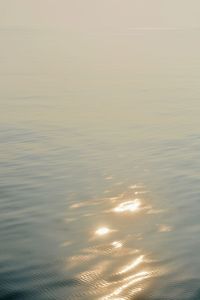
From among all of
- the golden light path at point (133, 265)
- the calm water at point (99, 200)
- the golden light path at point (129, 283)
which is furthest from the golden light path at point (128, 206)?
the golden light path at point (129, 283)

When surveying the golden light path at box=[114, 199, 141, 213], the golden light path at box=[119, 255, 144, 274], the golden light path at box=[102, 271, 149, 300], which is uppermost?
the golden light path at box=[114, 199, 141, 213]

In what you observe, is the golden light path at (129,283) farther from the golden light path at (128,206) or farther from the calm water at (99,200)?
the golden light path at (128,206)

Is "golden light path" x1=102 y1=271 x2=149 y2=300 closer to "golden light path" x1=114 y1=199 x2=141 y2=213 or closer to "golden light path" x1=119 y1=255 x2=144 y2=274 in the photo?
"golden light path" x1=119 y1=255 x2=144 y2=274

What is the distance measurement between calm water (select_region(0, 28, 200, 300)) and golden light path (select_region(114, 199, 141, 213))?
5 cm

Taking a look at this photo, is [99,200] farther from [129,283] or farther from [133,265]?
[129,283]

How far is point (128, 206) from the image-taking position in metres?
21.9

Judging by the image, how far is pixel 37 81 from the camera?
68.5m

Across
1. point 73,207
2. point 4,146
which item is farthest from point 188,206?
point 4,146

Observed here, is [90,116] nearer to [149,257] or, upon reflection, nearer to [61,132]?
[61,132]

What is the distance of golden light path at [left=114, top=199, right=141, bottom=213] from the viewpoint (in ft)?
70.3

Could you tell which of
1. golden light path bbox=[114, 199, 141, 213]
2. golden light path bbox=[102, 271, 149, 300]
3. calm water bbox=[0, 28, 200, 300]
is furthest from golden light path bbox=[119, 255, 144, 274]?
golden light path bbox=[114, 199, 141, 213]

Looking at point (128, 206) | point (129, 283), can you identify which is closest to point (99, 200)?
point (128, 206)

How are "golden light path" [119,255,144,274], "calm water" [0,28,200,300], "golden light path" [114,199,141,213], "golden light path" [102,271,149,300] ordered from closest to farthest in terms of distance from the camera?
1. "golden light path" [102,271,149,300]
2. "calm water" [0,28,200,300]
3. "golden light path" [119,255,144,274]
4. "golden light path" [114,199,141,213]

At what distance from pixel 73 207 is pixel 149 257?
541 cm
